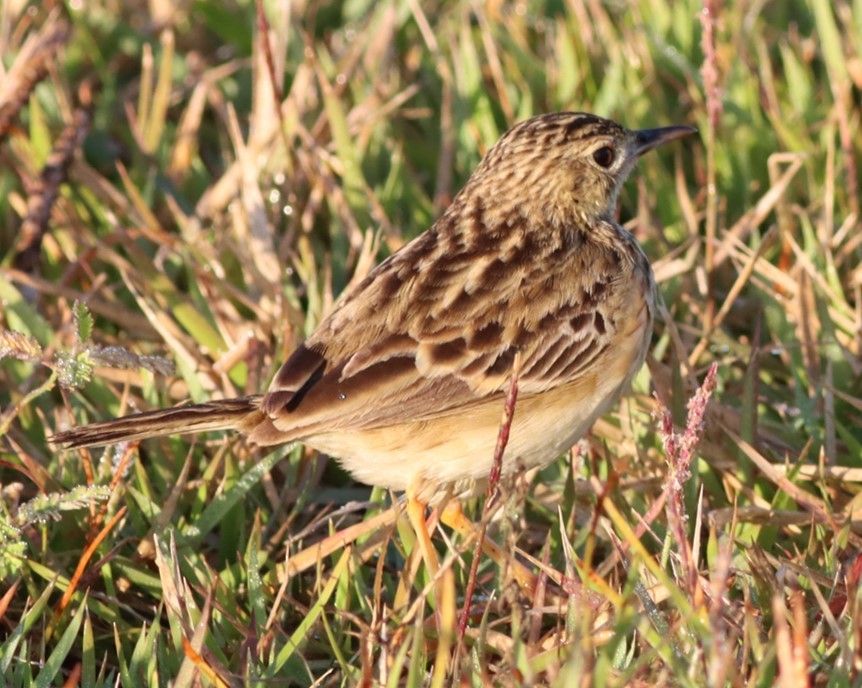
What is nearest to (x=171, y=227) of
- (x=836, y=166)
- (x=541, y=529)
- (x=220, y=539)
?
(x=220, y=539)

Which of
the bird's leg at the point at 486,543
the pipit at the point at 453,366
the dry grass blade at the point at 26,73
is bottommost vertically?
the bird's leg at the point at 486,543

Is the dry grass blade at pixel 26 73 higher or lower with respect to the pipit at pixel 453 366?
higher

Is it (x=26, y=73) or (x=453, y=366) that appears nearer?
(x=453, y=366)

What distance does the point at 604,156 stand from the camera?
5.10m

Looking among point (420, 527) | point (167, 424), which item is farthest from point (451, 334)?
point (167, 424)

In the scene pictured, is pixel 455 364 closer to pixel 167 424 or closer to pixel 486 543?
pixel 486 543

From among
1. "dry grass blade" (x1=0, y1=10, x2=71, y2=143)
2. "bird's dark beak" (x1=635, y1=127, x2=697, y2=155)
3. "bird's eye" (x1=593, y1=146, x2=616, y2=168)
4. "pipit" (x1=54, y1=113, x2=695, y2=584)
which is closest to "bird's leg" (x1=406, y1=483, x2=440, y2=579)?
"pipit" (x1=54, y1=113, x2=695, y2=584)

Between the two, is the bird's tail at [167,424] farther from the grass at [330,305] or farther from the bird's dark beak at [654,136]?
the bird's dark beak at [654,136]

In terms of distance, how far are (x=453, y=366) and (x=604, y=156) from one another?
4.05 feet

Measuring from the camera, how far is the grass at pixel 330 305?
3814mm

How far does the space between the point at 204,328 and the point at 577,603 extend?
89.9 inches

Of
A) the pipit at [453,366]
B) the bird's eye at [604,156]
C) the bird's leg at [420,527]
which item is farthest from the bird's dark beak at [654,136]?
the bird's leg at [420,527]

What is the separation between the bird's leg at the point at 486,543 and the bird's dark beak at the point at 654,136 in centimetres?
154

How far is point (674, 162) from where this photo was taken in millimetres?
6469
